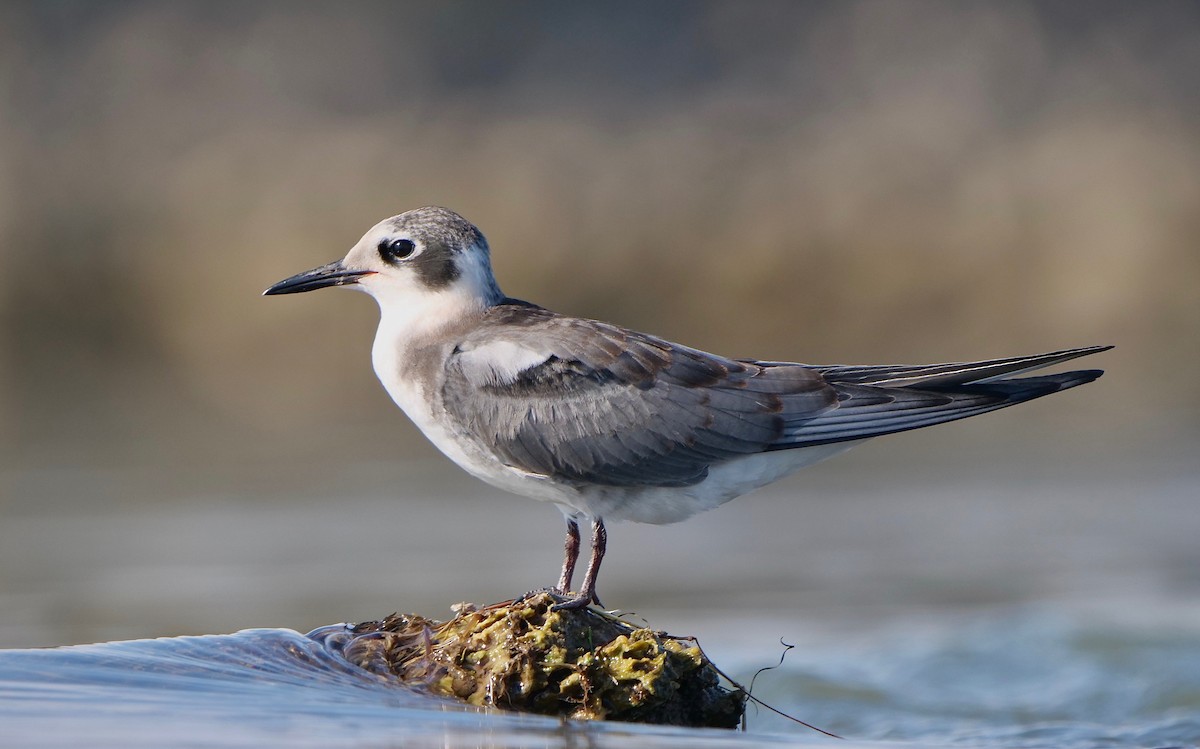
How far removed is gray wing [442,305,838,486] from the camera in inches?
307

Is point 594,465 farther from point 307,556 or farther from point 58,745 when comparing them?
point 307,556

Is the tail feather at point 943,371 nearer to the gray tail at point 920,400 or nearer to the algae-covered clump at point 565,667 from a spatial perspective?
the gray tail at point 920,400

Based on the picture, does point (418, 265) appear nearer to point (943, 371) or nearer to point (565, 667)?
point (565, 667)

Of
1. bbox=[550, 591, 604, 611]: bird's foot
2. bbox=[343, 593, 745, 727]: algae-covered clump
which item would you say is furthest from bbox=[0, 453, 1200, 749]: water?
bbox=[550, 591, 604, 611]: bird's foot

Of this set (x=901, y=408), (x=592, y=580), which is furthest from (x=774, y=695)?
(x=592, y=580)

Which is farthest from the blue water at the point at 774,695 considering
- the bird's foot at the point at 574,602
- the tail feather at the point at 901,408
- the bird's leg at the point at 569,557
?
the tail feather at the point at 901,408

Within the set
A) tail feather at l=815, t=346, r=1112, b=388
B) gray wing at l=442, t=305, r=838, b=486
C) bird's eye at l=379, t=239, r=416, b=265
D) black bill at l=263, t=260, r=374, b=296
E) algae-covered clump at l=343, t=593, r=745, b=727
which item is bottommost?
algae-covered clump at l=343, t=593, r=745, b=727

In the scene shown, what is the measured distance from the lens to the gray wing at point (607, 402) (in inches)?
307

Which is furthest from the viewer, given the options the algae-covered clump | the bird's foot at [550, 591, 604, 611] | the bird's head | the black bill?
the black bill

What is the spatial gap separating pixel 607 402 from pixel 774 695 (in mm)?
3604

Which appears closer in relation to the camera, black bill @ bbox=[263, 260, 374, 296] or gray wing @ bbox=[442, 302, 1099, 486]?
gray wing @ bbox=[442, 302, 1099, 486]

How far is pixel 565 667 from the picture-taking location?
7020mm

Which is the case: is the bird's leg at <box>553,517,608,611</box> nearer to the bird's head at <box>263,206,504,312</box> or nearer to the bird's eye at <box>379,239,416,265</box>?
the bird's head at <box>263,206,504,312</box>

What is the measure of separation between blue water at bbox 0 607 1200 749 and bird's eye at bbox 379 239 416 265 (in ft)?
6.20
